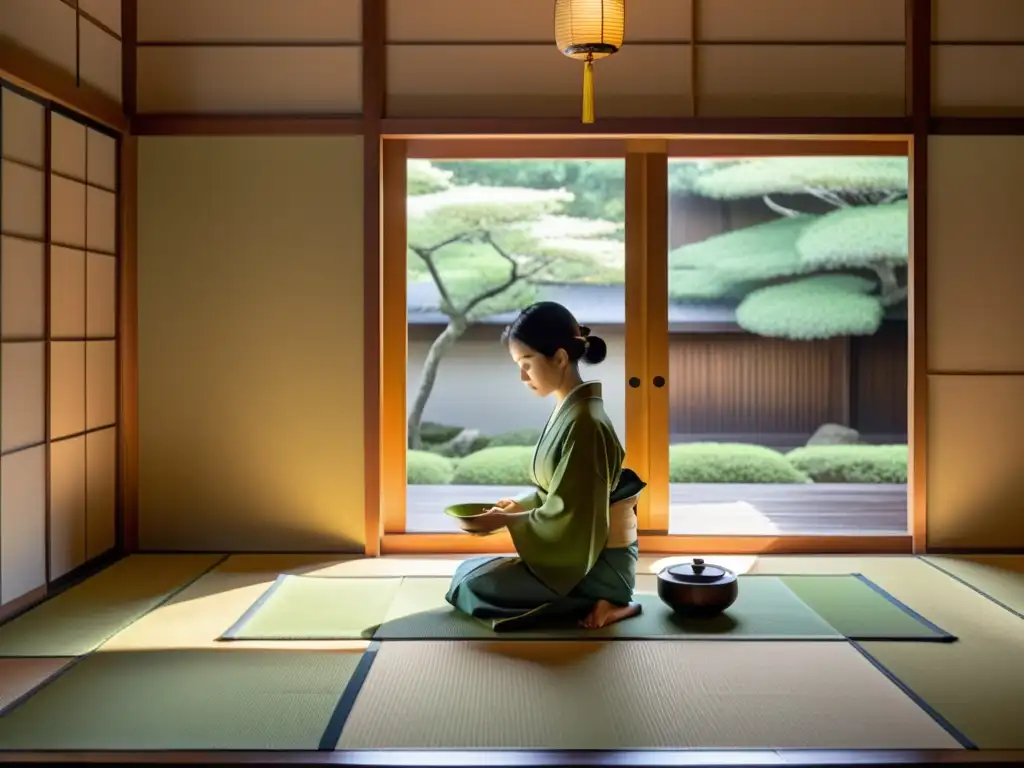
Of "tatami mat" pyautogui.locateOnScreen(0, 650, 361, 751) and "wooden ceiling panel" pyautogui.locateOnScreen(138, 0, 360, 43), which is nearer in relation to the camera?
"tatami mat" pyautogui.locateOnScreen(0, 650, 361, 751)

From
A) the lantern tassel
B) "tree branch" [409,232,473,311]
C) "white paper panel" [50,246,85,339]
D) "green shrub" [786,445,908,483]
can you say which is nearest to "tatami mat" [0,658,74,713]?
"white paper panel" [50,246,85,339]

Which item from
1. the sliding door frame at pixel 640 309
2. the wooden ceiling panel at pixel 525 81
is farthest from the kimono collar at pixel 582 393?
the wooden ceiling panel at pixel 525 81

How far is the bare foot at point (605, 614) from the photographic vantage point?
3.62m

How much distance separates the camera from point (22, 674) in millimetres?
3215

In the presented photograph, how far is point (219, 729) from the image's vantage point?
9.02 ft

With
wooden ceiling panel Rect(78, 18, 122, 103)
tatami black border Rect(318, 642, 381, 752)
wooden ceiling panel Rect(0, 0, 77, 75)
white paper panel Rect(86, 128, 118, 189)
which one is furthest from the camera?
white paper panel Rect(86, 128, 118, 189)

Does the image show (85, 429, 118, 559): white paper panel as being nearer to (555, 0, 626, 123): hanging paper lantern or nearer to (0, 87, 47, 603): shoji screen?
(0, 87, 47, 603): shoji screen

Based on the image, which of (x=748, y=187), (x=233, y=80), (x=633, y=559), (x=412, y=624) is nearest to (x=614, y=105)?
(x=233, y=80)

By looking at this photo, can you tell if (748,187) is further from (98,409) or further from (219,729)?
(219,729)

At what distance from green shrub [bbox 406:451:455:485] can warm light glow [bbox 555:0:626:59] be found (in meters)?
5.07

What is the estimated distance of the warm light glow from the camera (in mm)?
4184

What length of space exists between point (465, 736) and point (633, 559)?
1245mm

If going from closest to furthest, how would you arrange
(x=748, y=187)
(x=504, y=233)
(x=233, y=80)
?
(x=233, y=80) → (x=504, y=233) → (x=748, y=187)

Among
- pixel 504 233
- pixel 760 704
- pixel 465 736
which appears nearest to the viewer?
pixel 465 736
